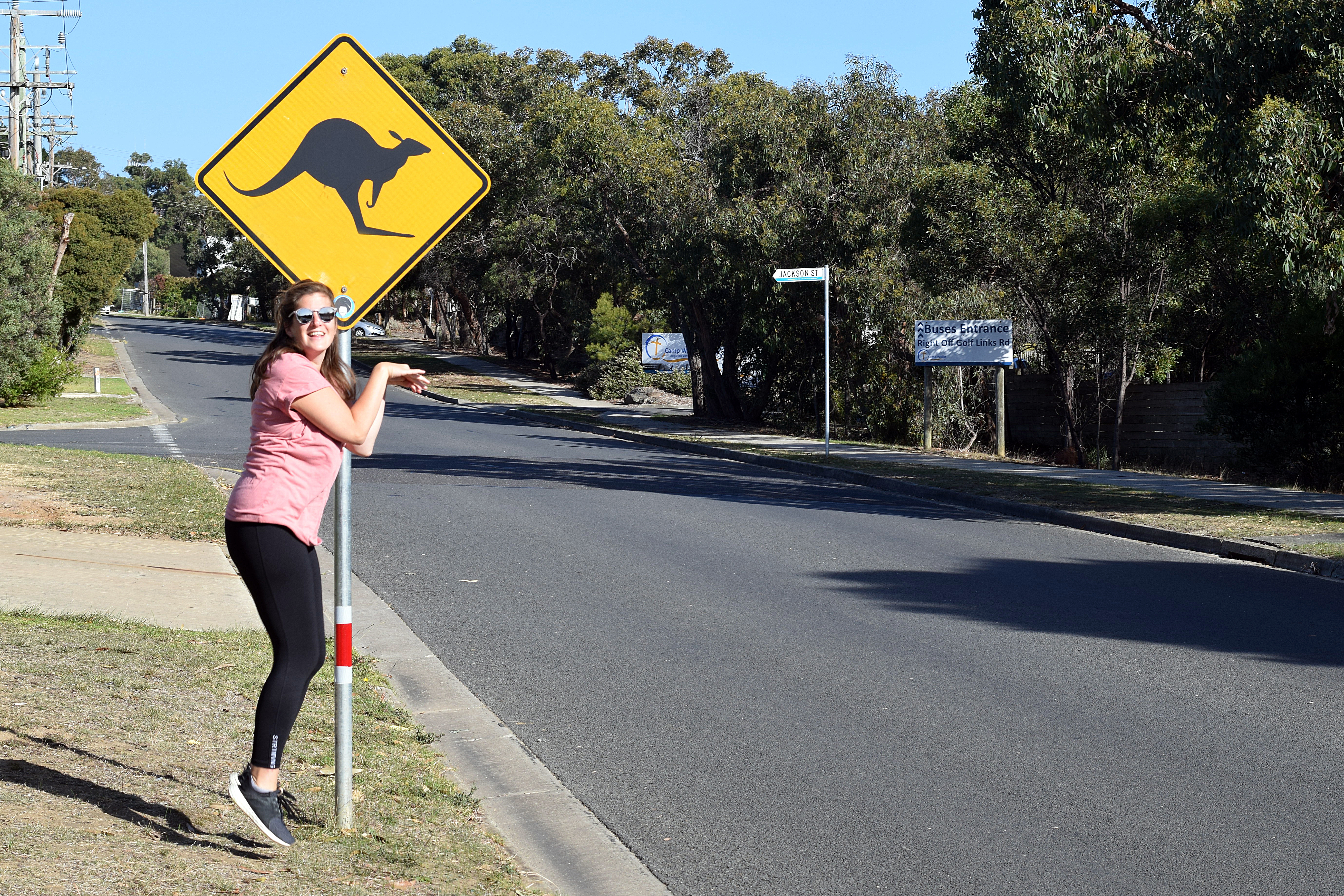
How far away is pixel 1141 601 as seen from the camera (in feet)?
31.1

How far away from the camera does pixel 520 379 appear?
158ft

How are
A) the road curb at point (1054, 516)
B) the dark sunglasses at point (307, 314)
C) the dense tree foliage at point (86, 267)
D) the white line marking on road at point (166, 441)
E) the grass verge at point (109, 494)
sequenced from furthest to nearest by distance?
the dense tree foliage at point (86, 267), the white line marking on road at point (166, 441), the grass verge at point (109, 494), the road curb at point (1054, 516), the dark sunglasses at point (307, 314)

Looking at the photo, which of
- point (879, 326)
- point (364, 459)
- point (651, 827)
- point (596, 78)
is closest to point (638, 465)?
point (364, 459)

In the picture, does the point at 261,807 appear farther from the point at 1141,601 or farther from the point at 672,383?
the point at 672,383

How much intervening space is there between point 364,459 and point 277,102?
1607 cm

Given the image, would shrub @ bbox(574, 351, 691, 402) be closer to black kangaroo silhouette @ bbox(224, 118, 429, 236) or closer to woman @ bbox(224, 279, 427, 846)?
black kangaroo silhouette @ bbox(224, 118, 429, 236)

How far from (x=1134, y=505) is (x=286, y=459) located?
12.7 meters

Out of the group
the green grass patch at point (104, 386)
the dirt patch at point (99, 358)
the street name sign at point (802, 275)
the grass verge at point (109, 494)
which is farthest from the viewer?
the dirt patch at point (99, 358)

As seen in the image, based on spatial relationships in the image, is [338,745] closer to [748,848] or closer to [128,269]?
[748,848]

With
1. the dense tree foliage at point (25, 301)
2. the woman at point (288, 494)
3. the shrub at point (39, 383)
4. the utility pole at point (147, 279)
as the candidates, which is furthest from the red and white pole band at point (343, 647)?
the utility pole at point (147, 279)

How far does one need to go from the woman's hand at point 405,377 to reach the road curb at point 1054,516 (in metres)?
9.03

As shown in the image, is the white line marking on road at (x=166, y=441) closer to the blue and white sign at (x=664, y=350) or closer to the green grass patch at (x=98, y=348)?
the blue and white sign at (x=664, y=350)

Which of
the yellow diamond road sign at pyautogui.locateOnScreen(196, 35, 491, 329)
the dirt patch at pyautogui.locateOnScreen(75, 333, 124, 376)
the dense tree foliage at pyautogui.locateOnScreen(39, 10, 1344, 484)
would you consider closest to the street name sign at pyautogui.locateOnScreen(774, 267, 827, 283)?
the dense tree foliage at pyautogui.locateOnScreen(39, 10, 1344, 484)

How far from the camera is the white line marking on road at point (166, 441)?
19.2m
